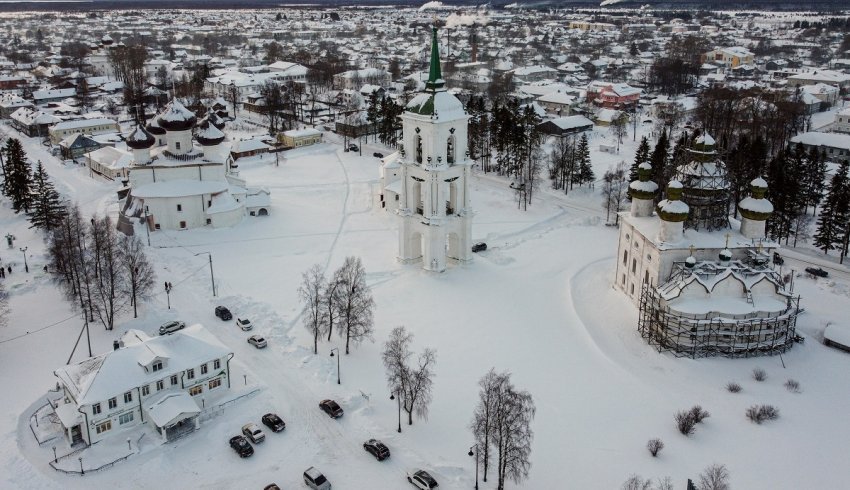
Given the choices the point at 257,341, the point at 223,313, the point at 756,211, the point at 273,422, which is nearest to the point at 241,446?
the point at 273,422

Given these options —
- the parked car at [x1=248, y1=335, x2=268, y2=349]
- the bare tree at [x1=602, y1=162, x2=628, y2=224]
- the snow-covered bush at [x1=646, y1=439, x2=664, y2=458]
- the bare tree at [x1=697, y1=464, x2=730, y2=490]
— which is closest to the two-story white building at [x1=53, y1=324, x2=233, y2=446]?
the parked car at [x1=248, y1=335, x2=268, y2=349]

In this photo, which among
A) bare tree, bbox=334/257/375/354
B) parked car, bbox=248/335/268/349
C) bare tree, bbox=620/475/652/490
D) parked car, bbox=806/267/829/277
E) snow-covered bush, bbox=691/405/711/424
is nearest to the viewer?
bare tree, bbox=620/475/652/490

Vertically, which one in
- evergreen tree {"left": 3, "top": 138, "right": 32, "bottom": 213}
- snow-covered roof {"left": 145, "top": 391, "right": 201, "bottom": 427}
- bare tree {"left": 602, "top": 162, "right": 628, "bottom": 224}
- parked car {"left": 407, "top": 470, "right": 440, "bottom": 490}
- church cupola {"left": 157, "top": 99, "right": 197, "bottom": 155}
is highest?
church cupola {"left": 157, "top": 99, "right": 197, "bottom": 155}

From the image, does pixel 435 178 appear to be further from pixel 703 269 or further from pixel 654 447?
pixel 654 447

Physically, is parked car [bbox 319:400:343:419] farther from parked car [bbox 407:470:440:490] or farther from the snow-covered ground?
parked car [bbox 407:470:440:490]

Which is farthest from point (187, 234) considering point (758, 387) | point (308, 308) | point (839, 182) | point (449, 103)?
point (839, 182)
